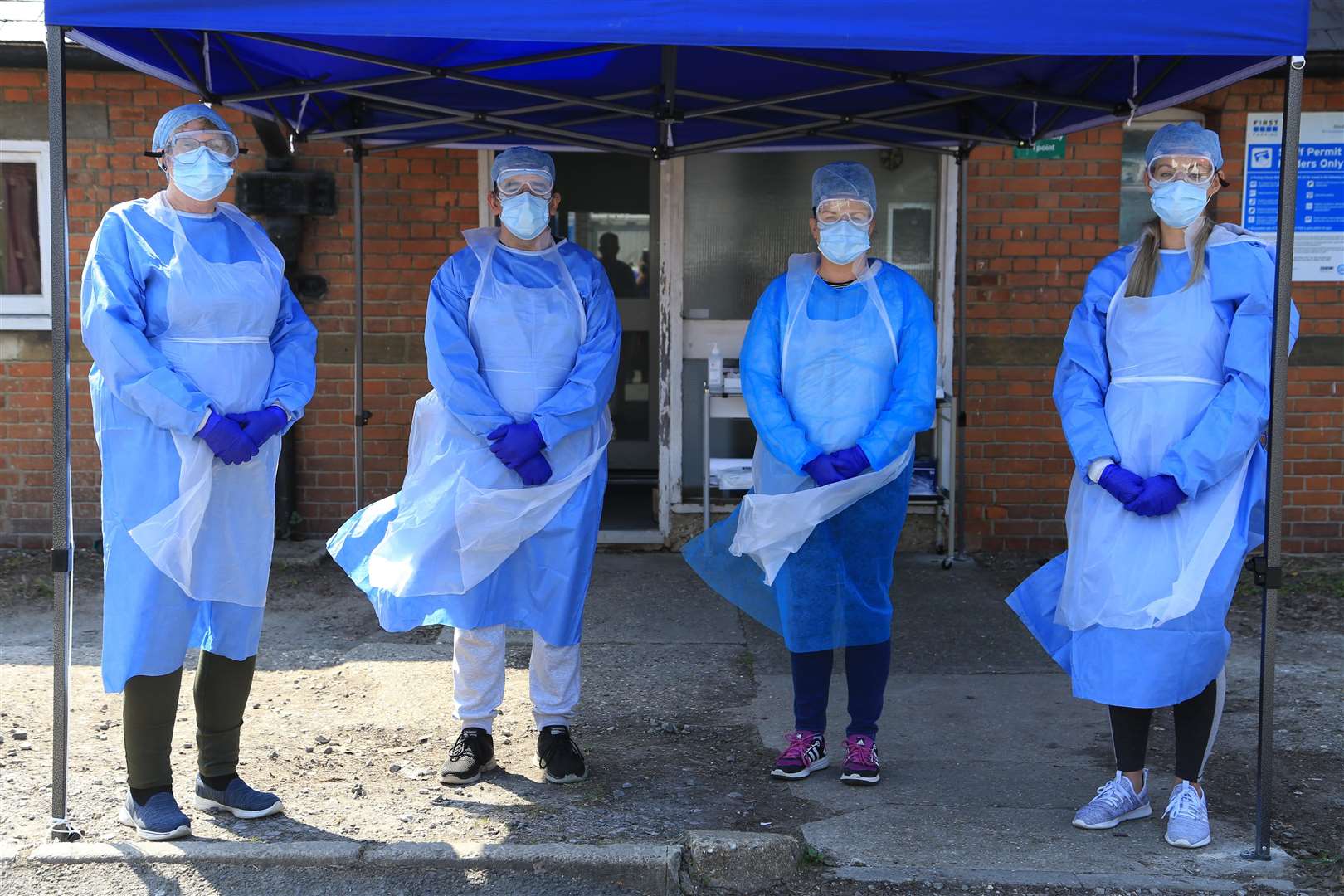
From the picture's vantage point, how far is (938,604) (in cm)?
616

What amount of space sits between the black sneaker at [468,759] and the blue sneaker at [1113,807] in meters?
1.83

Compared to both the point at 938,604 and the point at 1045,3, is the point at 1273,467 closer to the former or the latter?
the point at 1045,3

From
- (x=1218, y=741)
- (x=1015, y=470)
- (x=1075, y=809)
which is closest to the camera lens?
(x=1075, y=809)

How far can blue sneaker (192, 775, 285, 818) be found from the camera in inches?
148

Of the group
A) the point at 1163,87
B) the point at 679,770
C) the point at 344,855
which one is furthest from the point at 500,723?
the point at 1163,87

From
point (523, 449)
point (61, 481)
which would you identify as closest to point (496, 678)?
point (523, 449)

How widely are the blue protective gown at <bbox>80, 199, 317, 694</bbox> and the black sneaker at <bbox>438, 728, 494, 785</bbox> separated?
925 millimetres

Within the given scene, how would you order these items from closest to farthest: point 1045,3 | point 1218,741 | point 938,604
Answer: point 1045,3
point 1218,741
point 938,604

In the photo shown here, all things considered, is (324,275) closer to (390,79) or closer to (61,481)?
(390,79)

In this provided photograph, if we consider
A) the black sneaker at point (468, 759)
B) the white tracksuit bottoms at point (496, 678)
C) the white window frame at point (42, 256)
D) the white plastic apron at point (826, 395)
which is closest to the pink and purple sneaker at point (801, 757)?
the white plastic apron at point (826, 395)

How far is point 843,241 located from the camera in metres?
3.96

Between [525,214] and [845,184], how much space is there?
1.01 m

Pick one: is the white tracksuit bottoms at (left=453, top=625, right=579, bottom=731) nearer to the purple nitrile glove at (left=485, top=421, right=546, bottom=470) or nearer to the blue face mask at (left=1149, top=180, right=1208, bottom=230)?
the purple nitrile glove at (left=485, top=421, right=546, bottom=470)

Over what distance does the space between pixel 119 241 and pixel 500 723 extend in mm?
2139
